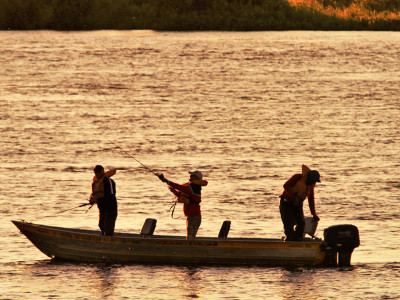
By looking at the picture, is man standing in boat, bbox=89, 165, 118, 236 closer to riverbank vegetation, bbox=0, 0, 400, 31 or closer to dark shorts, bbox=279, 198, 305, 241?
dark shorts, bbox=279, 198, 305, 241

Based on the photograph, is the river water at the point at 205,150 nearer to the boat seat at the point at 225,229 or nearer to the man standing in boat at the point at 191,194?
the boat seat at the point at 225,229

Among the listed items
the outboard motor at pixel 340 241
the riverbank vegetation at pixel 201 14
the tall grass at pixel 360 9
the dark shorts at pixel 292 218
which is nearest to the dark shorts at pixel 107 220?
the dark shorts at pixel 292 218

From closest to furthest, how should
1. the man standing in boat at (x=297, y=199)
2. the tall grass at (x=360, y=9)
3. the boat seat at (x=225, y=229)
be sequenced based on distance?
the man standing in boat at (x=297, y=199) → the boat seat at (x=225, y=229) → the tall grass at (x=360, y=9)

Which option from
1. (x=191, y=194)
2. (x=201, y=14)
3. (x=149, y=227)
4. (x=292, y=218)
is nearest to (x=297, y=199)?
(x=292, y=218)

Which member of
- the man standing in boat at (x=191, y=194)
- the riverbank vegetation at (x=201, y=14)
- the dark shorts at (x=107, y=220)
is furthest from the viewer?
the riverbank vegetation at (x=201, y=14)

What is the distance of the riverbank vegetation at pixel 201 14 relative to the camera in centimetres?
11744

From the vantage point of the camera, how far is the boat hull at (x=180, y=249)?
21000 mm

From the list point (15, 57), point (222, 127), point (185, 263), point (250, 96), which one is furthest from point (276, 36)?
point (185, 263)

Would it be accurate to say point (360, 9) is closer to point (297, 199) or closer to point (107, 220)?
point (297, 199)

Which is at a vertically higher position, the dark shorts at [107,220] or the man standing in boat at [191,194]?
the man standing in boat at [191,194]

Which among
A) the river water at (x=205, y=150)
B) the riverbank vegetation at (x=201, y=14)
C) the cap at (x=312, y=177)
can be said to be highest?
the riverbank vegetation at (x=201, y=14)

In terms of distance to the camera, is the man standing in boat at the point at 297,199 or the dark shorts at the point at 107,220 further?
the dark shorts at the point at 107,220

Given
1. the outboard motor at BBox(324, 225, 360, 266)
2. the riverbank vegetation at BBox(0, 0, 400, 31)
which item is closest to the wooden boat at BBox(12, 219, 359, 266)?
the outboard motor at BBox(324, 225, 360, 266)

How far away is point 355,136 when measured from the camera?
4647 cm
